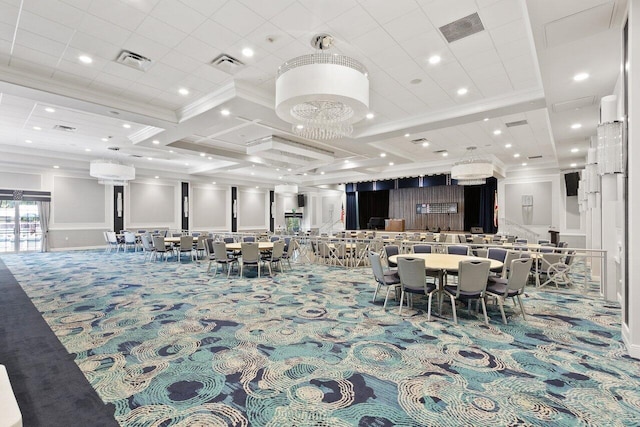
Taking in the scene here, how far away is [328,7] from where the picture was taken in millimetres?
3867

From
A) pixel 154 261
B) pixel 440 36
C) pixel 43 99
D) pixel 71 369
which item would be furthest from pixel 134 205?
pixel 440 36

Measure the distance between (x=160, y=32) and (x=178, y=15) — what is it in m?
0.56

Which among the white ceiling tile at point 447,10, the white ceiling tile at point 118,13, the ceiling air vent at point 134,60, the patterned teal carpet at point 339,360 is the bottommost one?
the patterned teal carpet at point 339,360

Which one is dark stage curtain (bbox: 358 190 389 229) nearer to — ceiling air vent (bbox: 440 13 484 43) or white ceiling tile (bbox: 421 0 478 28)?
ceiling air vent (bbox: 440 13 484 43)

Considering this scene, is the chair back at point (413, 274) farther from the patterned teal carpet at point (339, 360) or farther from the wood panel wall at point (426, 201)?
the wood panel wall at point (426, 201)

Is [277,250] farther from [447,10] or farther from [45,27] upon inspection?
[447,10]

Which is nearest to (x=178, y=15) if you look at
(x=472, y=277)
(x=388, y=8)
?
(x=388, y=8)

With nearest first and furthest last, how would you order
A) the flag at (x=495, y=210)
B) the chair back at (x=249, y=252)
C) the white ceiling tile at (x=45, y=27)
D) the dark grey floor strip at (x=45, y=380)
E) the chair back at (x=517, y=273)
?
1. the dark grey floor strip at (x=45, y=380)
2. the white ceiling tile at (x=45, y=27)
3. the chair back at (x=517, y=273)
4. the chair back at (x=249, y=252)
5. the flag at (x=495, y=210)

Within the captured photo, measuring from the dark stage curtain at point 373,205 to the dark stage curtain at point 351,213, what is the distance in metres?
1.25

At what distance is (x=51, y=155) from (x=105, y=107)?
833 centimetres

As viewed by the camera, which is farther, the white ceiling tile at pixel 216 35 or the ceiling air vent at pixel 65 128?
the ceiling air vent at pixel 65 128

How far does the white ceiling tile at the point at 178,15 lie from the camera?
3887 mm

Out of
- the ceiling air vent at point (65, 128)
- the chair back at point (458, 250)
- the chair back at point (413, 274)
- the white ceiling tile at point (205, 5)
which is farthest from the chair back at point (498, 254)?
the ceiling air vent at point (65, 128)

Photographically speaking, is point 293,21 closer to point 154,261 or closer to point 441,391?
point 441,391
